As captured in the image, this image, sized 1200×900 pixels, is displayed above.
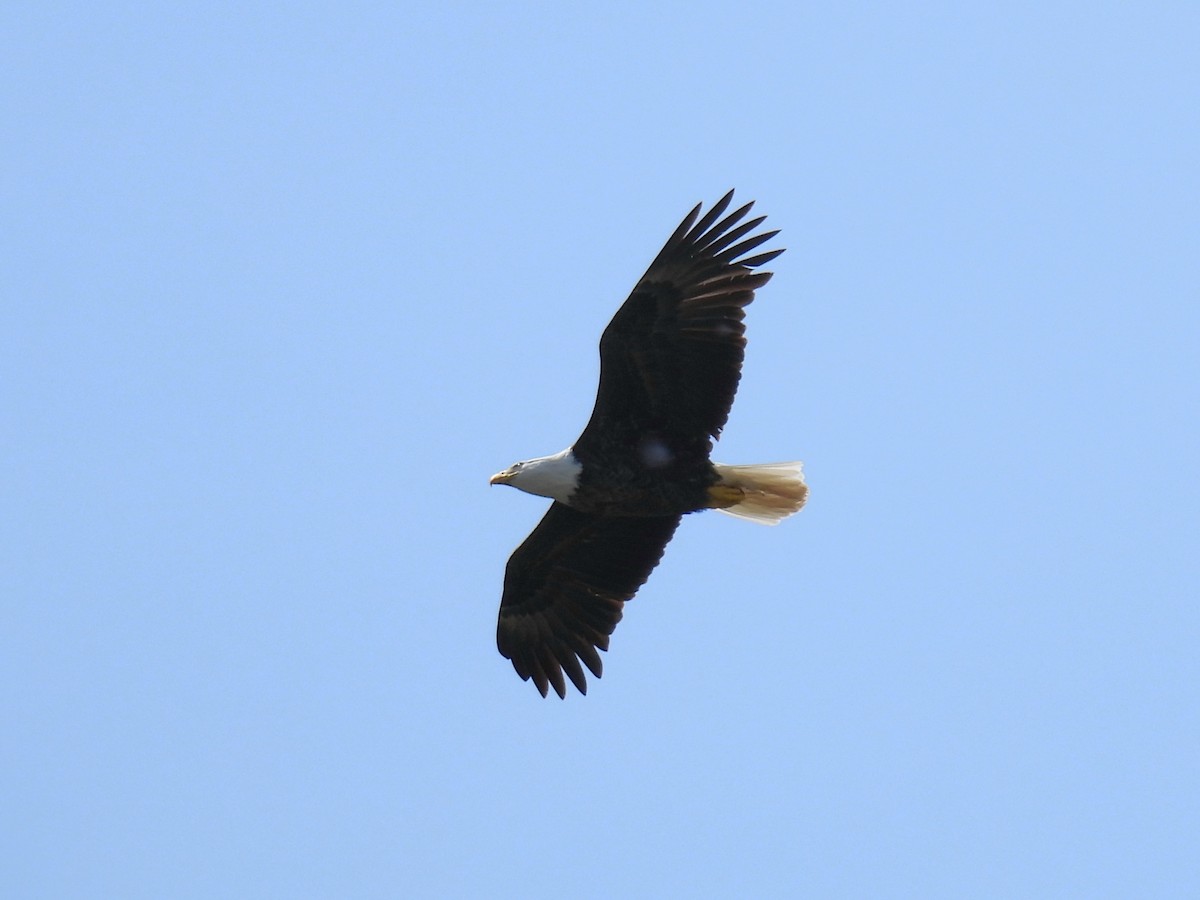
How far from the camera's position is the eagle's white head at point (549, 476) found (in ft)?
35.6

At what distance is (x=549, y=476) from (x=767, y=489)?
146 cm

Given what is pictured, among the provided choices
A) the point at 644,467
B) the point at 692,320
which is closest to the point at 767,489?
the point at 644,467

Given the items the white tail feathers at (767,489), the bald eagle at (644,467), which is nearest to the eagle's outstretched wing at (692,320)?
the bald eagle at (644,467)

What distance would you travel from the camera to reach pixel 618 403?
10672 mm

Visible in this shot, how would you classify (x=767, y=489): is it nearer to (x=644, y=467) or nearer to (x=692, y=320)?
(x=644, y=467)

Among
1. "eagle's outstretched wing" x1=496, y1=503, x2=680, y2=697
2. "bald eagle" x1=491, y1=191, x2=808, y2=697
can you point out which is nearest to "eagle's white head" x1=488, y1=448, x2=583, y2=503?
"bald eagle" x1=491, y1=191, x2=808, y2=697

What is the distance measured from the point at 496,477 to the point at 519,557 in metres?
0.92

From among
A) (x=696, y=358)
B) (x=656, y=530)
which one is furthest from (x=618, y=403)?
(x=656, y=530)

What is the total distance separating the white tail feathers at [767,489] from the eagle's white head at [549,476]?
0.93 metres

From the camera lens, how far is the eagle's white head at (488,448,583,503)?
35.6ft

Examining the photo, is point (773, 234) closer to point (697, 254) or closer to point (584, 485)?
point (697, 254)

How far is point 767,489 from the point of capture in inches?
437

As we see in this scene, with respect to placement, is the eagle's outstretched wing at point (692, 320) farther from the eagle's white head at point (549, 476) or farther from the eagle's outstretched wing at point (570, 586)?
the eagle's outstretched wing at point (570, 586)

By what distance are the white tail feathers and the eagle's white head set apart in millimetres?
932
